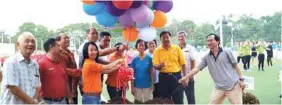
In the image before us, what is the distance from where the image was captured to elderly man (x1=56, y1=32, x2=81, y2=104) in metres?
3.75

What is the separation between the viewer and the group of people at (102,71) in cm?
299

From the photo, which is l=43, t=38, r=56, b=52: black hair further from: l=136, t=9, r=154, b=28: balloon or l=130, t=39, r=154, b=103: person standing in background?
l=130, t=39, r=154, b=103: person standing in background

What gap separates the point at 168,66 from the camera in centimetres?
458

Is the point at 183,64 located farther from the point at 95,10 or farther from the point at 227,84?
the point at 95,10

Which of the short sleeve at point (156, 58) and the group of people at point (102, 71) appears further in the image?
the short sleeve at point (156, 58)

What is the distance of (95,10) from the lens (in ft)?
13.1

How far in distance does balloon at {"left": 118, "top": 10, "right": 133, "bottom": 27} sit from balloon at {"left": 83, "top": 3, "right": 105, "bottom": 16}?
246 mm

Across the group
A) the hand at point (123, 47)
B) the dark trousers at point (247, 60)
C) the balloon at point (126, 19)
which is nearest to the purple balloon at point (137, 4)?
the balloon at point (126, 19)

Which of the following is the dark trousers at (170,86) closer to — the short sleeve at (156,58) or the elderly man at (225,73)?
the short sleeve at (156,58)

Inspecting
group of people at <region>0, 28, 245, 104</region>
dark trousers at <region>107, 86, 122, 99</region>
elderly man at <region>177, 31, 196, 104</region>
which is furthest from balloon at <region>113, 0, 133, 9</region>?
elderly man at <region>177, 31, 196, 104</region>

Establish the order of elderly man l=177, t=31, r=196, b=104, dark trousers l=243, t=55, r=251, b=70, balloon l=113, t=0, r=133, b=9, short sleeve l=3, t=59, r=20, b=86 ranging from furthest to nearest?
dark trousers l=243, t=55, r=251, b=70 < elderly man l=177, t=31, r=196, b=104 < balloon l=113, t=0, r=133, b=9 < short sleeve l=3, t=59, r=20, b=86

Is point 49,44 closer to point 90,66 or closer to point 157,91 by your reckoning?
point 90,66

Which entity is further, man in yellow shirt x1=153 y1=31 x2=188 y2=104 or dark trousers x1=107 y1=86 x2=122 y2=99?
man in yellow shirt x1=153 y1=31 x2=188 y2=104

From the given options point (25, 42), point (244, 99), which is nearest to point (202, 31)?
point (244, 99)
